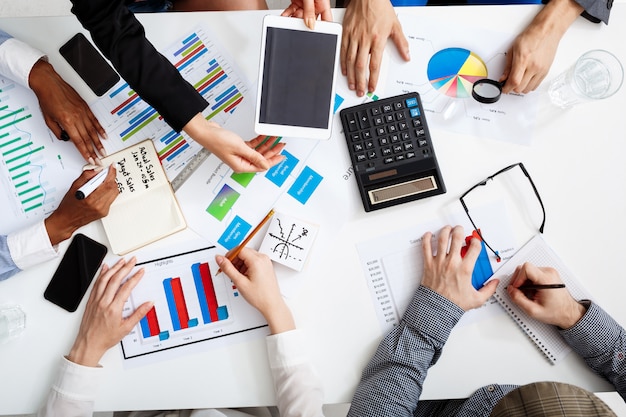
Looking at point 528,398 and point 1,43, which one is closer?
point 528,398

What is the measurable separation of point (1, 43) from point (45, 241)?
0.41 meters

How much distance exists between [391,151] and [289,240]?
0.26m

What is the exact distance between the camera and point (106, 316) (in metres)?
0.87

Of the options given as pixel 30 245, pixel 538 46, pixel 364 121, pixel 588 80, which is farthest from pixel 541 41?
pixel 30 245

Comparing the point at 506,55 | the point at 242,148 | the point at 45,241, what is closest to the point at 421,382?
the point at 242,148

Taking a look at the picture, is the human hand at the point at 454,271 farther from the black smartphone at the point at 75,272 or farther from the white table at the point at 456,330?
the black smartphone at the point at 75,272

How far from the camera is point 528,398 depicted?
1.98 ft

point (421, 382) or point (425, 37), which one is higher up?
point (425, 37)

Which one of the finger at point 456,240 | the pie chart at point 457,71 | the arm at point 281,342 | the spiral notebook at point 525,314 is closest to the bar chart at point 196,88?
the arm at point 281,342

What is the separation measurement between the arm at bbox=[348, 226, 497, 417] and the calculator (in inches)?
3.9

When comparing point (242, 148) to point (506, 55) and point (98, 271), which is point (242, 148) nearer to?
point (98, 271)

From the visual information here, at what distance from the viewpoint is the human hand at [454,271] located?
85cm

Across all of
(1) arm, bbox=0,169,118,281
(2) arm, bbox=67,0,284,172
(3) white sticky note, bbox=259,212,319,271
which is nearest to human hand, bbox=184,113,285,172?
(2) arm, bbox=67,0,284,172

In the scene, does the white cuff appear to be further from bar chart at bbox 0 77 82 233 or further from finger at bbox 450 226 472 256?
finger at bbox 450 226 472 256
